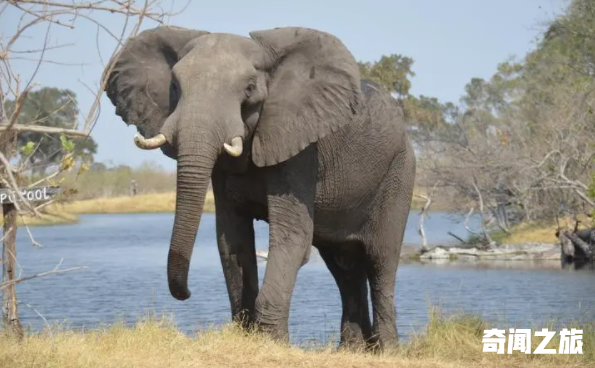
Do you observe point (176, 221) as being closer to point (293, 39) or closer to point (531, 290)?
point (293, 39)

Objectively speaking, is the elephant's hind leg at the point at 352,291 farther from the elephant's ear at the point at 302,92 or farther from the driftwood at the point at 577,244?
the driftwood at the point at 577,244

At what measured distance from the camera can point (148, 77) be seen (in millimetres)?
9258

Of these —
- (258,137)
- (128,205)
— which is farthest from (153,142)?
(128,205)

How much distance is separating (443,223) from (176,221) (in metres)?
51.7

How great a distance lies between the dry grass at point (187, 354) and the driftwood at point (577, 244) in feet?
57.6

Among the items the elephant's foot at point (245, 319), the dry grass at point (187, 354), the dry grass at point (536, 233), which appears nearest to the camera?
the dry grass at point (187, 354)

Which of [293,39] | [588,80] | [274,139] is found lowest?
[274,139]

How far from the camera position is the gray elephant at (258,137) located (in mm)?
8172

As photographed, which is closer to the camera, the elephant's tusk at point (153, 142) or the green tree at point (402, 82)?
the elephant's tusk at point (153, 142)

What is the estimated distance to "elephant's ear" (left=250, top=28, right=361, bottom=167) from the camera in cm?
901

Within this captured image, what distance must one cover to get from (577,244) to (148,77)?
20260 mm

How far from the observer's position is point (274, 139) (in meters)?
8.99

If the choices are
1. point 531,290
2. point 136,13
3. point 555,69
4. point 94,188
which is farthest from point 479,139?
point 94,188

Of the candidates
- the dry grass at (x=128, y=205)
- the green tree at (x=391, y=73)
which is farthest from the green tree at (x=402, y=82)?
the dry grass at (x=128, y=205)
